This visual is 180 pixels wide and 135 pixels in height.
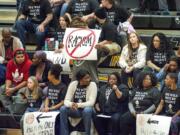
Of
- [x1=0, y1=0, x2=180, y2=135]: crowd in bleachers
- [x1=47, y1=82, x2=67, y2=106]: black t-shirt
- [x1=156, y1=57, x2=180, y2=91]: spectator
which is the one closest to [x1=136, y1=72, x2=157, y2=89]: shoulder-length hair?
[x1=0, y1=0, x2=180, y2=135]: crowd in bleachers

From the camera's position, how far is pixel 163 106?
1100 centimetres

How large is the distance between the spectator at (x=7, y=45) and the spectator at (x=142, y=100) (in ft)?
8.90


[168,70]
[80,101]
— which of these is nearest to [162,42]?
[168,70]

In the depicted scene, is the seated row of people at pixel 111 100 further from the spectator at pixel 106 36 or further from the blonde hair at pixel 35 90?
the spectator at pixel 106 36

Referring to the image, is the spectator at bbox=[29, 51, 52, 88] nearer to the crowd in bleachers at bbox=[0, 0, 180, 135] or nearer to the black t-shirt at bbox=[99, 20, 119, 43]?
the crowd in bleachers at bbox=[0, 0, 180, 135]

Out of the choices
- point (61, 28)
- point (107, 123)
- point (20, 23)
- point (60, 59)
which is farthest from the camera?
point (20, 23)

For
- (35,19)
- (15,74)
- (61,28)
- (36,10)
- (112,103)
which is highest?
(36,10)

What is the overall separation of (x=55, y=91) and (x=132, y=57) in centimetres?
136

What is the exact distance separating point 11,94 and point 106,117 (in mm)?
1882

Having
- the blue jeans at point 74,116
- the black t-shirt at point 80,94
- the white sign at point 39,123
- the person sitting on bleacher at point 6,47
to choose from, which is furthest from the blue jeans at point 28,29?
the blue jeans at point 74,116

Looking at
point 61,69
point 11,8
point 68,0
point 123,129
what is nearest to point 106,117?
point 123,129

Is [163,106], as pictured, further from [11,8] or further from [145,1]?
[11,8]

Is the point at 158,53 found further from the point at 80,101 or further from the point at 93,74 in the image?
the point at 80,101

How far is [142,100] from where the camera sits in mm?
11062
